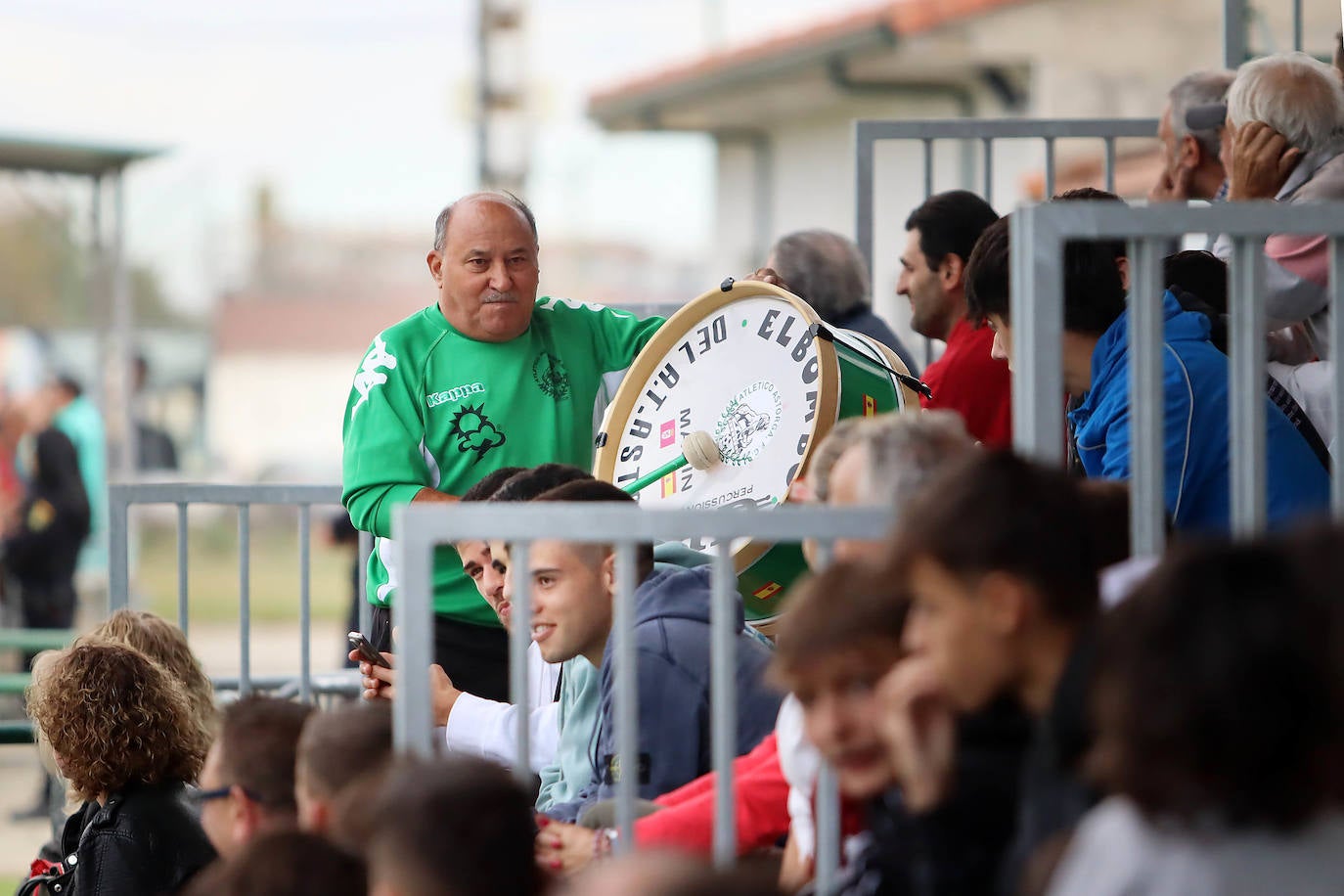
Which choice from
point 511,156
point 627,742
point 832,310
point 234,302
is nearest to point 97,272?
point 832,310

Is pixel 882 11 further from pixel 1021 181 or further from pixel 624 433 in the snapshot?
pixel 624 433

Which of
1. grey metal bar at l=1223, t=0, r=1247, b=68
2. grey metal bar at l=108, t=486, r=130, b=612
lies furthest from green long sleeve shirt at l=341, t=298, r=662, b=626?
grey metal bar at l=1223, t=0, r=1247, b=68

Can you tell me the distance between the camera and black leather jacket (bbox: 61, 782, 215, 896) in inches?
134

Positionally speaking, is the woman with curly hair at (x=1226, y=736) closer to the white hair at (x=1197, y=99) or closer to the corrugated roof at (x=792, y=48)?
the white hair at (x=1197, y=99)

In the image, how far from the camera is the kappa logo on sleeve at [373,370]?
4.15 meters

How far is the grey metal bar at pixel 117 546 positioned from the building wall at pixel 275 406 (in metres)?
32.4

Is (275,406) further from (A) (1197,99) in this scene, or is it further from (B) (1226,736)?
(B) (1226,736)

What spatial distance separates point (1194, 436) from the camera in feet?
10.00

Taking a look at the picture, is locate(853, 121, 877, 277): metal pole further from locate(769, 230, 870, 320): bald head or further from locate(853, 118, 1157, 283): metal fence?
locate(769, 230, 870, 320): bald head

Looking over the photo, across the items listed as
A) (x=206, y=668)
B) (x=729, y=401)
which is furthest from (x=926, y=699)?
(x=206, y=668)

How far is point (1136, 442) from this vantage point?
7.73 ft

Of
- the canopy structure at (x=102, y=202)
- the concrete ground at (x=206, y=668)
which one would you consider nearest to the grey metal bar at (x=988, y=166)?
the concrete ground at (x=206, y=668)

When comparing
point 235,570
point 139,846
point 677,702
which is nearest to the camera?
point 677,702

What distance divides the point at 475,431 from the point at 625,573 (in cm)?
195
